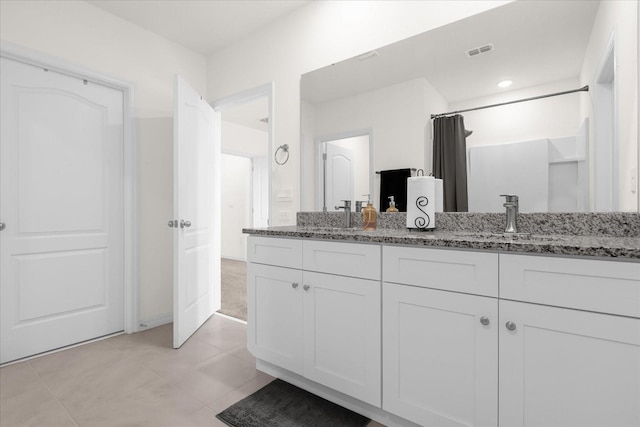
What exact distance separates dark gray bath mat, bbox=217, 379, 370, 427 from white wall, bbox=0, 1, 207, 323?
161 centimetres

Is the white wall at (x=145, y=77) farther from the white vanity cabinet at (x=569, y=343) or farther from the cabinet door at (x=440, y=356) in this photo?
the white vanity cabinet at (x=569, y=343)

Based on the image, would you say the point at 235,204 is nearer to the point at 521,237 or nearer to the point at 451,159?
the point at 451,159

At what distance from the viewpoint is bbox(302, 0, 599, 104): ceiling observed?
4.85 feet

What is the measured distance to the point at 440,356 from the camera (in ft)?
4.00

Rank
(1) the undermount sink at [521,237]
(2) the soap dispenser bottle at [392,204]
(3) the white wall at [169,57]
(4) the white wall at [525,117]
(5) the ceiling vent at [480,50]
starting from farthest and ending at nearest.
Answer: (3) the white wall at [169,57] → (2) the soap dispenser bottle at [392,204] → (5) the ceiling vent at [480,50] → (4) the white wall at [525,117] → (1) the undermount sink at [521,237]

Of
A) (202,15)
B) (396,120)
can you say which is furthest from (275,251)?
(202,15)

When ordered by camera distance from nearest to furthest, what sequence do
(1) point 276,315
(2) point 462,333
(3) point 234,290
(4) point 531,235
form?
(2) point 462,333
(4) point 531,235
(1) point 276,315
(3) point 234,290

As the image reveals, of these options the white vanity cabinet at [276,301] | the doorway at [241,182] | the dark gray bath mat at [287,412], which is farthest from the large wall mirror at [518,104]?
the doorway at [241,182]

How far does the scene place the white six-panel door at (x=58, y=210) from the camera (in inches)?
82.6

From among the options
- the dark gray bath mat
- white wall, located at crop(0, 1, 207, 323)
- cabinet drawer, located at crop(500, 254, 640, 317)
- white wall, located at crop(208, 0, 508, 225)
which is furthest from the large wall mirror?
white wall, located at crop(0, 1, 207, 323)

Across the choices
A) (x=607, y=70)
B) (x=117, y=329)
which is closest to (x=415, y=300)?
(x=607, y=70)

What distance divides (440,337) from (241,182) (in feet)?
18.9

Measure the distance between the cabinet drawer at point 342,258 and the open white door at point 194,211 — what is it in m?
1.23

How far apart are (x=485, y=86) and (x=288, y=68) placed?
59.7 inches
